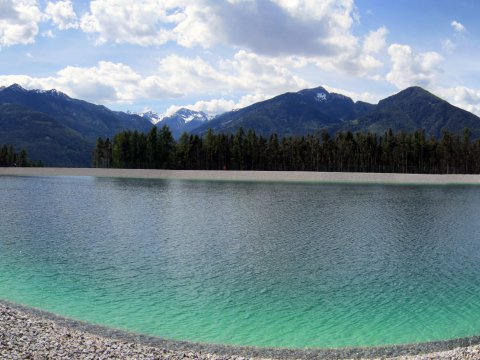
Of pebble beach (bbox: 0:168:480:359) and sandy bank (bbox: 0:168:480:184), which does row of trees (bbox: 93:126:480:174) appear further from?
pebble beach (bbox: 0:168:480:359)

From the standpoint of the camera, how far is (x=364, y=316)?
14453 millimetres

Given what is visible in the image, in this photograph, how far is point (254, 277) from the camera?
1873 cm

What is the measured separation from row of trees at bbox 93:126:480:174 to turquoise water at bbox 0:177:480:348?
387 ft

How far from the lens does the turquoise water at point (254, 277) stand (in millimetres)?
13625

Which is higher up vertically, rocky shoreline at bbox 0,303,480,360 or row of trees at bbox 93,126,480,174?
row of trees at bbox 93,126,480,174

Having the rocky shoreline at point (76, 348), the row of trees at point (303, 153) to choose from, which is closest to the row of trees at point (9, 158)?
the row of trees at point (303, 153)

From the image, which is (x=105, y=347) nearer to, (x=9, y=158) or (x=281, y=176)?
(x=281, y=176)

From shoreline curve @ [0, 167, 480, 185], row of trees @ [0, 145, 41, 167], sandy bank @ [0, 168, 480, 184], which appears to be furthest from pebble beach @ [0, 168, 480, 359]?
row of trees @ [0, 145, 41, 167]

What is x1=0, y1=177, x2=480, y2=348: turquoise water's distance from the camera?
13625 millimetres

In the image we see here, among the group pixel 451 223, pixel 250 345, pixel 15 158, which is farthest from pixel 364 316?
pixel 15 158

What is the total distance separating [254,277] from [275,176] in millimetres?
93872

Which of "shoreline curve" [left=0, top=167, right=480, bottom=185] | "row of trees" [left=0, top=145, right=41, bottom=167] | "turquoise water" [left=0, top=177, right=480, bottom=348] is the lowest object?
"turquoise water" [left=0, top=177, right=480, bottom=348]

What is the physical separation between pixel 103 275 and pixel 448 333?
13.5m

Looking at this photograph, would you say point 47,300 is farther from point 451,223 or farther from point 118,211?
point 451,223
